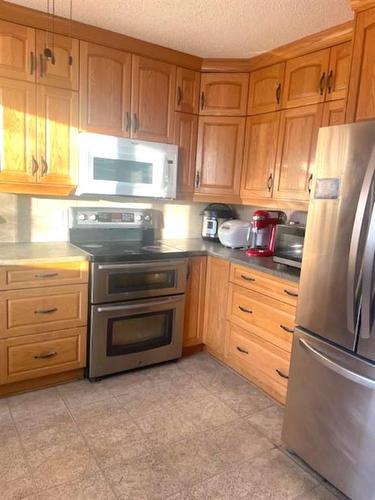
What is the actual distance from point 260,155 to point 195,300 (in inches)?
48.7

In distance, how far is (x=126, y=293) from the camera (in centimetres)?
249

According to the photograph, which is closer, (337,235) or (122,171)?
(337,235)

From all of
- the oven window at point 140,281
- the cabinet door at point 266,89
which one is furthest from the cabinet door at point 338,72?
the oven window at point 140,281

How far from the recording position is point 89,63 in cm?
245

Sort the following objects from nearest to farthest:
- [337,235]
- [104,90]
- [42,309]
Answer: [337,235], [42,309], [104,90]

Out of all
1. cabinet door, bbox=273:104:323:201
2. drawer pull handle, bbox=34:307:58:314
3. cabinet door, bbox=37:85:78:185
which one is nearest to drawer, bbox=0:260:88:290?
drawer pull handle, bbox=34:307:58:314

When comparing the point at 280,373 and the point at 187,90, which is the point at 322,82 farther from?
the point at 280,373

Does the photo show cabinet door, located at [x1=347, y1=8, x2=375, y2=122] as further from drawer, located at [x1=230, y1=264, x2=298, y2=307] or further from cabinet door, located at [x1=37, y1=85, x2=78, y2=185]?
cabinet door, located at [x1=37, y1=85, x2=78, y2=185]

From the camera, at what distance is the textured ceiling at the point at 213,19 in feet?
6.61

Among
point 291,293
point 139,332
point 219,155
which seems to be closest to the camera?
point 291,293

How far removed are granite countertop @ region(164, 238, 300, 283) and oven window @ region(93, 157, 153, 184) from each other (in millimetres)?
609

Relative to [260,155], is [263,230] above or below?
below

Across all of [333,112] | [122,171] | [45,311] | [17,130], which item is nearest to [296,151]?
[333,112]

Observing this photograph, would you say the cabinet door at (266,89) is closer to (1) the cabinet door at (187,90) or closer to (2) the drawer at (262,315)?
(1) the cabinet door at (187,90)
